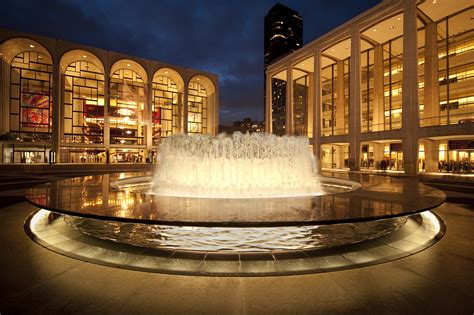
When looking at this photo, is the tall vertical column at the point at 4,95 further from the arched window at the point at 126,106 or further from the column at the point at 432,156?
the column at the point at 432,156

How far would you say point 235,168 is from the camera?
377 inches

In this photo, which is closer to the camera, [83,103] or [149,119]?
[83,103]

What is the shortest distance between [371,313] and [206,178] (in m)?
7.30

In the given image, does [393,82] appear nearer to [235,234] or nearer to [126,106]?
[235,234]

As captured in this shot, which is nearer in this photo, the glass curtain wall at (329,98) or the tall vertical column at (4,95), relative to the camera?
the tall vertical column at (4,95)

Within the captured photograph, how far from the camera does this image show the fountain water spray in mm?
8836

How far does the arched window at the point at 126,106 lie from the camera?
4581cm

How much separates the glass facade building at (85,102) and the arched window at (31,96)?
0.38 feet

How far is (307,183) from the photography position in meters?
10.7

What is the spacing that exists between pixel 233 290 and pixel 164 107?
52.8 m

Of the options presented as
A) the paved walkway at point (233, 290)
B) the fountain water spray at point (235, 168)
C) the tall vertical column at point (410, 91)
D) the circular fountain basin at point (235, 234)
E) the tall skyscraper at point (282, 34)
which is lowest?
the paved walkway at point (233, 290)

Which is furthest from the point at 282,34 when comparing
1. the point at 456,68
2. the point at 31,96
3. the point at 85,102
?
the point at 31,96

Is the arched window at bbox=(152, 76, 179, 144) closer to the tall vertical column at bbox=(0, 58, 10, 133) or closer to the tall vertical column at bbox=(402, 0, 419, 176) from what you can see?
the tall vertical column at bbox=(0, 58, 10, 133)

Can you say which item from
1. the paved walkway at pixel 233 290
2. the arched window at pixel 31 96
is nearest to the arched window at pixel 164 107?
the arched window at pixel 31 96
